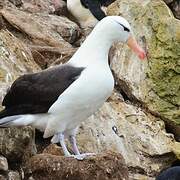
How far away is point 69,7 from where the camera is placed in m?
15.5

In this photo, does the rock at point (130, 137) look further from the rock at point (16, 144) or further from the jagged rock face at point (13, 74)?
the rock at point (16, 144)

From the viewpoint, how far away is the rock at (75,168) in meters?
8.97

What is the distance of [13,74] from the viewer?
1056 centimetres

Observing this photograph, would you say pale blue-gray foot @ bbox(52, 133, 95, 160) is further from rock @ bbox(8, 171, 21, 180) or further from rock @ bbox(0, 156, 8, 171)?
rock @ bbox(0, 156, 8, 171)

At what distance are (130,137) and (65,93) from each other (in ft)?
8.48

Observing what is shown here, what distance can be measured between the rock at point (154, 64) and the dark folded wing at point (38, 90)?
312 centimetres

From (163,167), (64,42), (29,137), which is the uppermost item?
(29,137)

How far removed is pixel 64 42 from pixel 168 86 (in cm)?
154

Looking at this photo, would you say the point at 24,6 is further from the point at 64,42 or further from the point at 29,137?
the point at 29,137

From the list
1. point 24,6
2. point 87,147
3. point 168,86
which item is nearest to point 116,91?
point 168,86

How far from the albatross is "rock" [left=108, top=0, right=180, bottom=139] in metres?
2.90

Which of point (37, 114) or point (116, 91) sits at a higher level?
point (37, 114)

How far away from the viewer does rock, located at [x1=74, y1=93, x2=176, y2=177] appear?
11086 millimetres

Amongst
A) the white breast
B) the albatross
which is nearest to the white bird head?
the albatross
